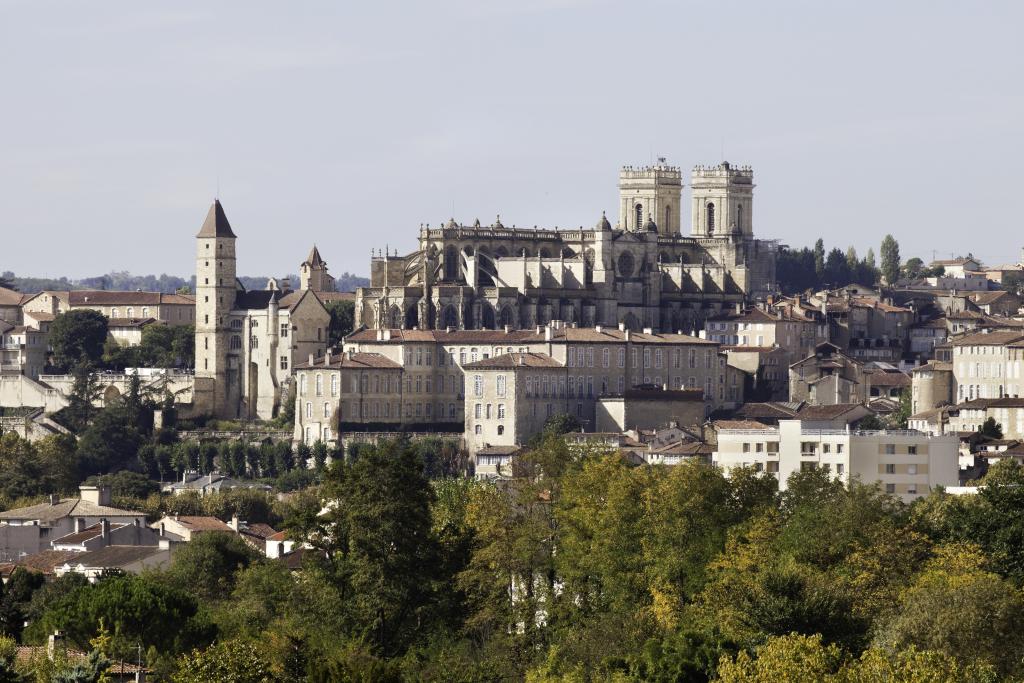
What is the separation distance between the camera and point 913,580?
2243 inches

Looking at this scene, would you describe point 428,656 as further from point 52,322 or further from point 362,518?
point 52,322

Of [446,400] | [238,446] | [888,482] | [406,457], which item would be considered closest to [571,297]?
[446,400]

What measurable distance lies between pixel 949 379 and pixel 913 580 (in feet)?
220

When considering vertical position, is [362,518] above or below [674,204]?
below

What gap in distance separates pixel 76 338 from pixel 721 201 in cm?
3347

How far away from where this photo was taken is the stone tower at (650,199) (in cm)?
15288

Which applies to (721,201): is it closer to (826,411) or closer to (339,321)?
(339,321)

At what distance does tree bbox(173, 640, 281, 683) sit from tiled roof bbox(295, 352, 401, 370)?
3019 inches

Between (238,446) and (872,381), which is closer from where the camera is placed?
(238,446)

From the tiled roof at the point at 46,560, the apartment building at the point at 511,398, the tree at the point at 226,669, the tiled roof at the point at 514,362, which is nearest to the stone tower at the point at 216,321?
the tiled roof at the point at 514,362

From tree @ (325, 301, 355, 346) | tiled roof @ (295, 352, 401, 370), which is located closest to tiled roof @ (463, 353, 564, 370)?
tiled roof @ (295, 352, 401, 370)

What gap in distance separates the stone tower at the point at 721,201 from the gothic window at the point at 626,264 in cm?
1376

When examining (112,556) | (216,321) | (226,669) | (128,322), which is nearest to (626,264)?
(216,321)

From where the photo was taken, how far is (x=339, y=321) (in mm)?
134125
